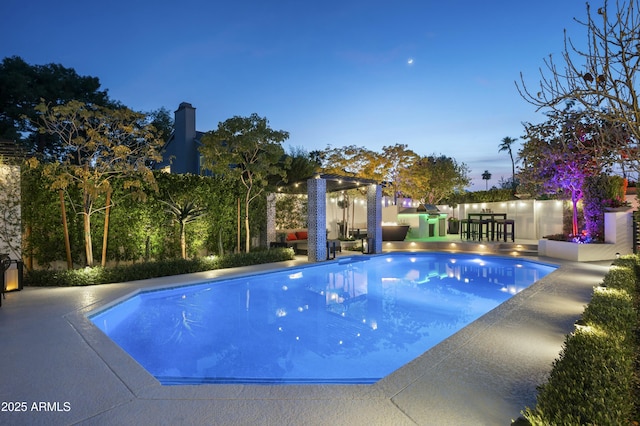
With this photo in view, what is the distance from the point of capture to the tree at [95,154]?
791cm

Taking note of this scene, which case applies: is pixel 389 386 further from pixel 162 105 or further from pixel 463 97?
pixel 162 105

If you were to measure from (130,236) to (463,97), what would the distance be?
15.4 m

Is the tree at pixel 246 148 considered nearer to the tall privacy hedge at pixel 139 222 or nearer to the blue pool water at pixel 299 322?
the tall privacy hedge at pixel 139 222

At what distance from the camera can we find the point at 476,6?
9000mm

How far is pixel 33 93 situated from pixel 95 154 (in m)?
13.0

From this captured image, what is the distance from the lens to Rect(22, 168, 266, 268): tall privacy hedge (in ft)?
26.8

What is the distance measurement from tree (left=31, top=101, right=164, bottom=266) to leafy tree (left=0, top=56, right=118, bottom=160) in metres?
9.84

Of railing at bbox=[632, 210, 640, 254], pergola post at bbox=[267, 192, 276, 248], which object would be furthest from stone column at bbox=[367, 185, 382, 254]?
railing at bbox=[632, 210, 640, 254]

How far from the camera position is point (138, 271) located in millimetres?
8672

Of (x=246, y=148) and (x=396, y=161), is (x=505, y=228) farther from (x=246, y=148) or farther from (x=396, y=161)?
(x=246, y=148)

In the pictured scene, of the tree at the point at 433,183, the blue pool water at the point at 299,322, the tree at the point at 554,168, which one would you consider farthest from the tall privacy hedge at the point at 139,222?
the tree at the point at 433,183

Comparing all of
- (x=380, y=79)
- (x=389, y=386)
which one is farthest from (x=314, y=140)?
(x=389, y=386)

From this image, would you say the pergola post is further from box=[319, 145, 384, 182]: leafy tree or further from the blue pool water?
box=[319, 145, 384, 182]: leafy tree

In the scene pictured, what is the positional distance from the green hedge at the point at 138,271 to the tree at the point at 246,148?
0.77 metres
